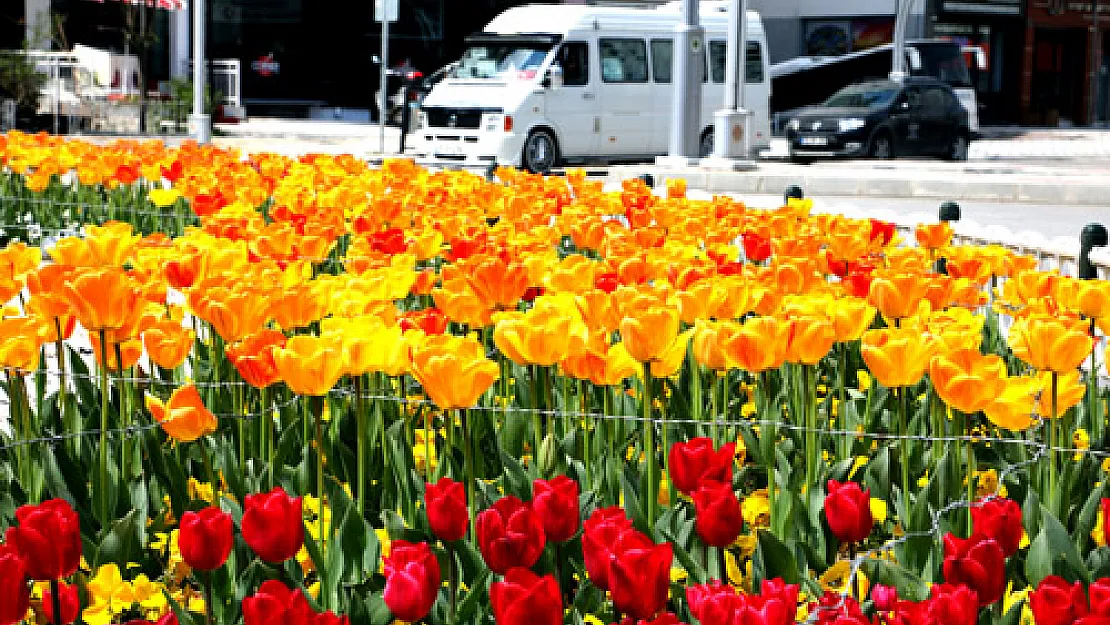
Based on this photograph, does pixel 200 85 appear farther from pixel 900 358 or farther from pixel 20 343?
pixel 900 358

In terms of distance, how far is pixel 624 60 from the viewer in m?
25.6

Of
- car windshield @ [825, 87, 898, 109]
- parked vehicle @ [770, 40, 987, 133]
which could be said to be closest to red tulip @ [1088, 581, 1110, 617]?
car windshield @ [825, 87, 898, 109]

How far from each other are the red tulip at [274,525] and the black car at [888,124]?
2521 centimetres

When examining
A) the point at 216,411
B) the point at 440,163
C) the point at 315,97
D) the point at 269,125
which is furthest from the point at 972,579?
the point at 315,97

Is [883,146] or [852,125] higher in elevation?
[852,125]

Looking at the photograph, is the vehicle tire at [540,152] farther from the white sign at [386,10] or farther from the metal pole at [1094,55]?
the metal pole at [1094,55]

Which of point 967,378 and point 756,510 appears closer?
point 967,378

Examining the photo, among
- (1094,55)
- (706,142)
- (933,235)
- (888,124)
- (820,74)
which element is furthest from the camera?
(1094,55)

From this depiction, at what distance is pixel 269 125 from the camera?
39406mm

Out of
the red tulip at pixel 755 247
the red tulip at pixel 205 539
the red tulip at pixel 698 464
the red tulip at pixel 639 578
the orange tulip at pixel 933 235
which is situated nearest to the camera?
the red tulip at pixel 639 578

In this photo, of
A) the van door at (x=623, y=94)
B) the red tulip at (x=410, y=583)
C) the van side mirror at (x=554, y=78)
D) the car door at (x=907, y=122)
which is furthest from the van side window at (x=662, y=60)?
the red tulip at (x=410, y=583)

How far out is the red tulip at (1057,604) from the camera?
211cm

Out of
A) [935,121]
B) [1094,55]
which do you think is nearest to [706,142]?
[935,121]

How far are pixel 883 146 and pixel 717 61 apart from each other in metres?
3.04
